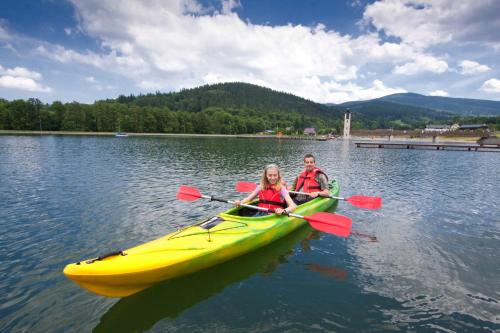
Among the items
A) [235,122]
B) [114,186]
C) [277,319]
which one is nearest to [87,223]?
[114,186]

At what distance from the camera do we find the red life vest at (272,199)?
9.43 meters

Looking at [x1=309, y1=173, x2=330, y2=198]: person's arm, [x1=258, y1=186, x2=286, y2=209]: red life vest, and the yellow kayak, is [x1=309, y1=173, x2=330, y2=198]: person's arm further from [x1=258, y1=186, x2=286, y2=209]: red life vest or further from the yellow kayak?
the yellow kayak

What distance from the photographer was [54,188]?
16641mm

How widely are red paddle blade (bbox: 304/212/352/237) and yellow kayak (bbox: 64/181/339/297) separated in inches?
44.3

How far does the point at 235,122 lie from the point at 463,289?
153422 mm

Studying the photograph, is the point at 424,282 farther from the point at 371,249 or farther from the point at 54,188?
the point at 54,188

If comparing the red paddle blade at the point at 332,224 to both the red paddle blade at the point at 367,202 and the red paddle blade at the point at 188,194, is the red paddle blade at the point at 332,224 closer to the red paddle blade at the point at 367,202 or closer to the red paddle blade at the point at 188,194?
the red paddle blade at the point at 367,202

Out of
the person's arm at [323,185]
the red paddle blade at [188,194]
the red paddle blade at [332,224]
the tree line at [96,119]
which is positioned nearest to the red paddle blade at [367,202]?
the person's arm at [323,185]

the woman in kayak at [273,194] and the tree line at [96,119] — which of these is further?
the tree line at [96,119]

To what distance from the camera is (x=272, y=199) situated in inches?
372

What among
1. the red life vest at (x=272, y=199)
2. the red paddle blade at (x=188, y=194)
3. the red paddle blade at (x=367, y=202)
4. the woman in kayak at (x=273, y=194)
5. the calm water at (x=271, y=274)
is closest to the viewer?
the calm water at (x=271, y=274)

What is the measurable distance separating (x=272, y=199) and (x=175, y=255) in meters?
4.11

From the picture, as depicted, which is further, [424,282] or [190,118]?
[190,118]

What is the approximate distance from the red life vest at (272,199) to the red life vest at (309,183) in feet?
10.7
